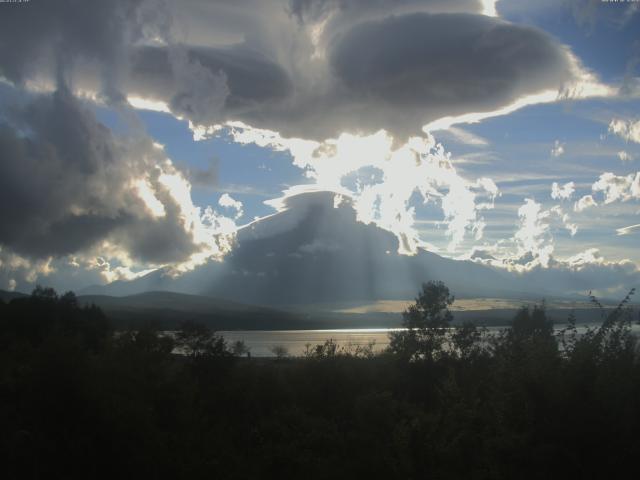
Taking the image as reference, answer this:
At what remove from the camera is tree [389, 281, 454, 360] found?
8126cm

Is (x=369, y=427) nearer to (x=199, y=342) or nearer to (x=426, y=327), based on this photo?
(x=199, y=342)

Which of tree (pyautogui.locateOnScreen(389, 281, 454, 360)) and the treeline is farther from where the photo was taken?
tree (pyautogui.locateOnScreen(389, 281, 454, 360))

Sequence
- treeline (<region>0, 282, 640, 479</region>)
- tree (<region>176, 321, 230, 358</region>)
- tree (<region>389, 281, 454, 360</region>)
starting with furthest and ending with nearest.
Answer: tree (<region>389, 281, 454, 360</region>)
tree (<region>176, 321, 230, 358</region>)
treeline (<region>0, 282, 640, 479</region>)

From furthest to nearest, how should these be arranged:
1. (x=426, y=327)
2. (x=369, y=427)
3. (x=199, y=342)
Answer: (x=426, y=327), (x=199, y=342), (x=369, y=427)

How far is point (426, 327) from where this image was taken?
8938cm

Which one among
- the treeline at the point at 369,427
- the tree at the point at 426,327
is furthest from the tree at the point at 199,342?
the treeline at the point at 369,427

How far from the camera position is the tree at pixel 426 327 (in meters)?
81.3

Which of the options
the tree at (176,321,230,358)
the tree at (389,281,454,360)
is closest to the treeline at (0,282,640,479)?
the tree at (176,321,230,358)

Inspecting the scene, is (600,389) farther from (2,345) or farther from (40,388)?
(2,345)

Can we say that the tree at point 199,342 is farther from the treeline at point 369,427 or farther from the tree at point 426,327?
the treeline at point 369,427

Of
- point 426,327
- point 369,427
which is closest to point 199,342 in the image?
point 426,327

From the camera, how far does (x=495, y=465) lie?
21.3m

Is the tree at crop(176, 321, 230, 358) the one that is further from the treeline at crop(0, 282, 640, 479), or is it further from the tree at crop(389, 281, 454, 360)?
the treeline at crop(0, 282, 640, 479)

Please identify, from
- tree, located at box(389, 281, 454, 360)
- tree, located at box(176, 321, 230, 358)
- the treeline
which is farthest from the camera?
tree, located at box(389, 281, 454, 360)
